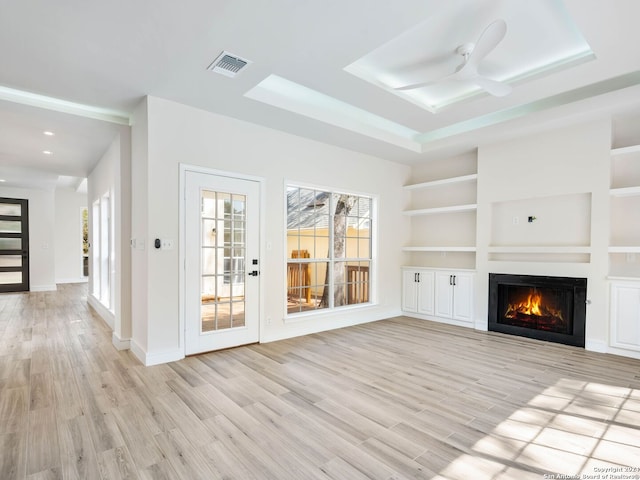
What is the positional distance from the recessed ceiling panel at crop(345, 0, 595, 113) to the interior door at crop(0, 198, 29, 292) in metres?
10.0

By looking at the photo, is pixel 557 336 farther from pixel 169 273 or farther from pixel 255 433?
pixel 169 273

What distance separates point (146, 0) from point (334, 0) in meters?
1.25

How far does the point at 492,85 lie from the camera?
129 inches

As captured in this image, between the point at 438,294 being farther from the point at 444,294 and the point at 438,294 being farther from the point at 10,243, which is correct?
the point at 10,243

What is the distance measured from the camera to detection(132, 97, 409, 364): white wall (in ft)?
12.1

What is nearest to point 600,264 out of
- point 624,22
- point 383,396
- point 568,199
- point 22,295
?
point 568,199

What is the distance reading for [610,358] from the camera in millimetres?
3928

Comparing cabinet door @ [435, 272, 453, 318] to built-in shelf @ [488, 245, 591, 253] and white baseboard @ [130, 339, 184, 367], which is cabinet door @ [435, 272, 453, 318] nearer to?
built-in shelf @ [488, 245, 591, 253]

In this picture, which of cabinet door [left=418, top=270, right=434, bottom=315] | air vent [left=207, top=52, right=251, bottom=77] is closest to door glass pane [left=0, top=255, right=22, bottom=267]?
air vent [left=207, top=52, right=251, bottom=77]

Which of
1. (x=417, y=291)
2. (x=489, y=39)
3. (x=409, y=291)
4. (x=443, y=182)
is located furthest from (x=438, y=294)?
(x=489, y=39)

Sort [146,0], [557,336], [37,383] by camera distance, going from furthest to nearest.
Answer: [557,336] → [37,383] → [146,0]

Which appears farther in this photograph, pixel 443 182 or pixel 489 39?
pixel 443 182

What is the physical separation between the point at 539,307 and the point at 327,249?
3.15 meters

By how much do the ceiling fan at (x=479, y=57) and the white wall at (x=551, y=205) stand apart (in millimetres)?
1814
